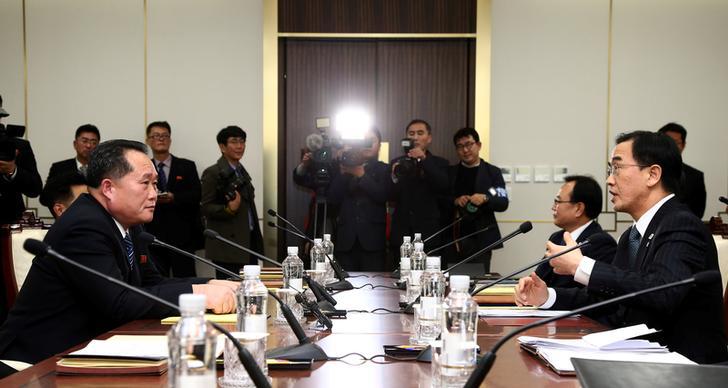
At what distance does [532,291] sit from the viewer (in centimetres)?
264

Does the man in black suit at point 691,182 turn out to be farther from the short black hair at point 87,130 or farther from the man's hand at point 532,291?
the short black hair at point 87,130

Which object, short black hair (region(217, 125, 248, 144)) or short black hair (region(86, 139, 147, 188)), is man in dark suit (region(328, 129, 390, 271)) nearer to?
short black hair (region(217, 125, 248, 144))

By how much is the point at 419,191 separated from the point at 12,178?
2512mm

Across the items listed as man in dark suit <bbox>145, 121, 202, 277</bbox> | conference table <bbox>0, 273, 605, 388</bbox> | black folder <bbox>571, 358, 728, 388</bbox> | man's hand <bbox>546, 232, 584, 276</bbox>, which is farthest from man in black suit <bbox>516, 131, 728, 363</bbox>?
man in dark suit <bbox>145, 121, 202, 277</bbox>

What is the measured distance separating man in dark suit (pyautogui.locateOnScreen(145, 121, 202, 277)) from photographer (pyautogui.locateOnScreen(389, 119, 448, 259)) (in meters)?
1.44

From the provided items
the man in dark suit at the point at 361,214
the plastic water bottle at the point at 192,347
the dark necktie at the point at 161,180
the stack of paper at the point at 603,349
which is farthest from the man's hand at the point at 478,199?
the plastic water bottle at the point at 192,347

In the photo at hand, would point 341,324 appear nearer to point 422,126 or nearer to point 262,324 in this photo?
point 262,324

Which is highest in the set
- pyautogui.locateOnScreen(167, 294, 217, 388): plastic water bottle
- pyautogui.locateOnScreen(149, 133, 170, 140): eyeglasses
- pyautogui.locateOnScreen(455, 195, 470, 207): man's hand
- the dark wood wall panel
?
the dark wood wall panel

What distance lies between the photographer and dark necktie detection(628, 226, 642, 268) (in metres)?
2.57

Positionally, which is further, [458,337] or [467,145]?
[467,145]

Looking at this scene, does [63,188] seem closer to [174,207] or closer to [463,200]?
[174,207]

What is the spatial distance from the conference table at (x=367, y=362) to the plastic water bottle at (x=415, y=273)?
0.52 ft

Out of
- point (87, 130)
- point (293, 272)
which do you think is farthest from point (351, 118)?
point (293, 272)

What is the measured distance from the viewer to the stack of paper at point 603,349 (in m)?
1.70
